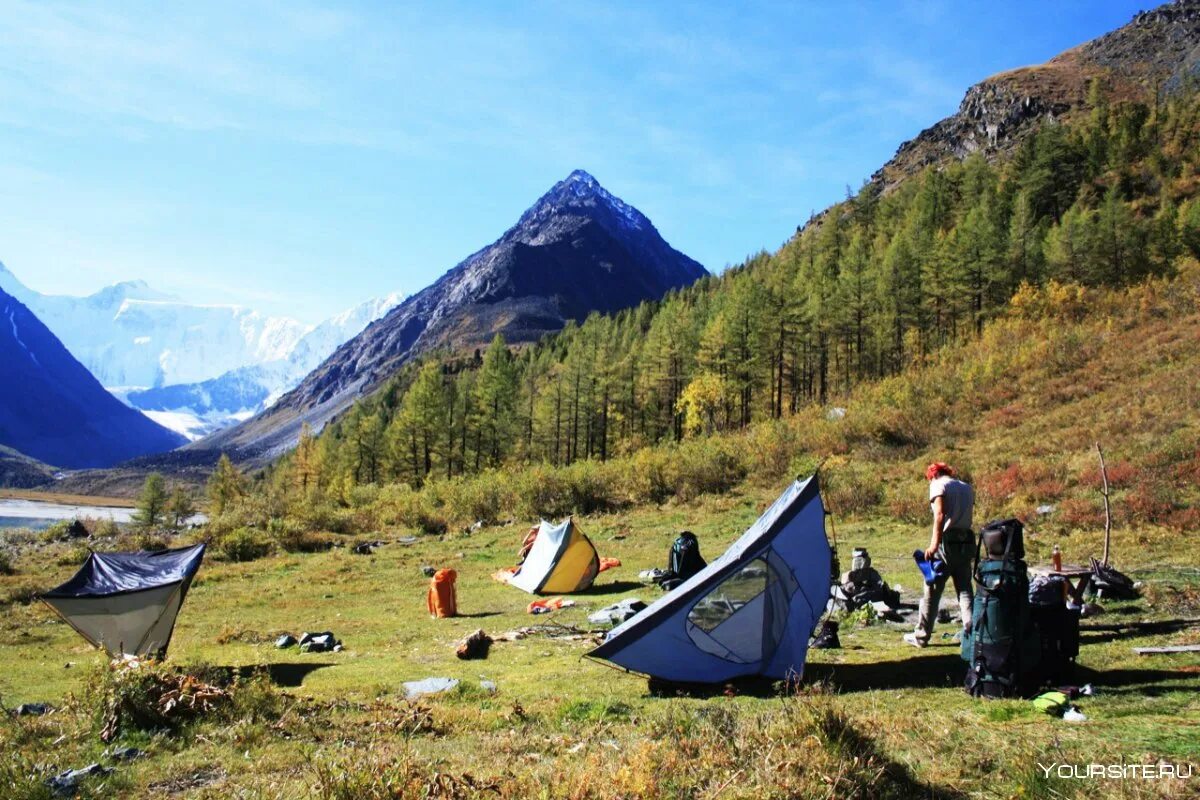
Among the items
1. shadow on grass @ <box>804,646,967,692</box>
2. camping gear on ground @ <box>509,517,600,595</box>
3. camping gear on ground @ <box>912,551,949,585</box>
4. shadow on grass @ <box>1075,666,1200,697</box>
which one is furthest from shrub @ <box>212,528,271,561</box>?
shadow on grass @ <box>1075,666,1200,697</box>

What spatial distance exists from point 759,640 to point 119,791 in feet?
21.9

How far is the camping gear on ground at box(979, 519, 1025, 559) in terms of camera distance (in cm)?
669

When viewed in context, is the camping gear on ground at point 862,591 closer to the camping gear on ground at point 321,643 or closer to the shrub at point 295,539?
the camping gear on ground at point 321,643

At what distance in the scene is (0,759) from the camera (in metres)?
5.23

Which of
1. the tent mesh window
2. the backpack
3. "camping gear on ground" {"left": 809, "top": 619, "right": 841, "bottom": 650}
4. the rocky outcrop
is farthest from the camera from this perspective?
the rocky outcrop

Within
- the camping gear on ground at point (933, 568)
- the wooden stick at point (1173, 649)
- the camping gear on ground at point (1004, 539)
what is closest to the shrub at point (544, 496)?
the camping gear on ground at point (933, 568)

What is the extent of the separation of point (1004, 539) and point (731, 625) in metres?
3.32

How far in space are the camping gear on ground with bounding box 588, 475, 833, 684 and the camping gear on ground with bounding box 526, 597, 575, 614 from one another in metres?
8.18

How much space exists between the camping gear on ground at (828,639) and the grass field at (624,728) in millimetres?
218

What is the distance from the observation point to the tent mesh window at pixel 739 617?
8492 mm

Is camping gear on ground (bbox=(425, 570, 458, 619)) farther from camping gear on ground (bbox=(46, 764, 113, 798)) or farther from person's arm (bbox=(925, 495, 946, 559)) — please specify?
person's arm (bbox=(925, 495, 946, 559))

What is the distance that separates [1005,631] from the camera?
6.55m

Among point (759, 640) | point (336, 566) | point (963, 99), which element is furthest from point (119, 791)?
point (963, 99)

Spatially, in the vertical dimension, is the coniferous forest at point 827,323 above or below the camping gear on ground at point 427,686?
above
